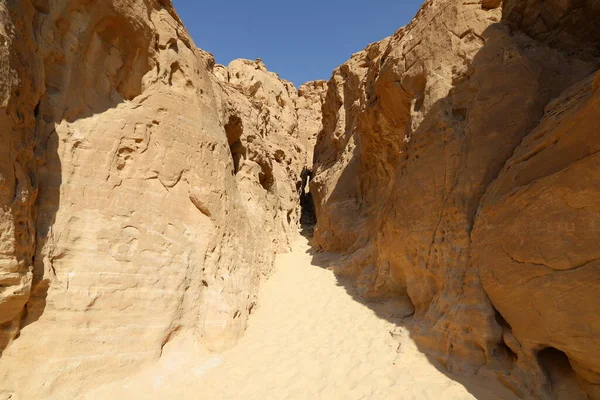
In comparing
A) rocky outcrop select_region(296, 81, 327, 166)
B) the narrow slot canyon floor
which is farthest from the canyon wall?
rocky outcrop select_region(296, 81, 327, 166)

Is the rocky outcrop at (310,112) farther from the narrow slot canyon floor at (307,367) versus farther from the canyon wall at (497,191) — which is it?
the narrow slot canyon floor at (307,367)

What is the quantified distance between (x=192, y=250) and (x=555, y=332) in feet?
16.4

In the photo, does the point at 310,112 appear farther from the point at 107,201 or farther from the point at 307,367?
the point at 307,367

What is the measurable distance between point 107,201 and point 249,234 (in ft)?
11.1

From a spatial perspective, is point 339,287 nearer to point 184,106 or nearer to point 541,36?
point 184,106

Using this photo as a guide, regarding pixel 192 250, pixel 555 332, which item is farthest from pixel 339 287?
pixel 555 332

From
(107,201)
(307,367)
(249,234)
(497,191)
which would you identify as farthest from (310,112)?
(307,367)

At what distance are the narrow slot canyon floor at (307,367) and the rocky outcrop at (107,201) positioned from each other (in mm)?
342

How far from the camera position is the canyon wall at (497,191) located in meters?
3.15

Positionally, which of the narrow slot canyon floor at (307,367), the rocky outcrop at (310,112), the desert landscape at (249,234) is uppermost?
the rocky outcrop at (310,112)

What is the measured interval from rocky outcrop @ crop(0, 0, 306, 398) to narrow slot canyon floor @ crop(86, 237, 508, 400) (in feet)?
1.12

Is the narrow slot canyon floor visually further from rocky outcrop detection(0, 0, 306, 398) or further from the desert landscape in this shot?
rocky outcrop detection(0, 0, 306, 398)

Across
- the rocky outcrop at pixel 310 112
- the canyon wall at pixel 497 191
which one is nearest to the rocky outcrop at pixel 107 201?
the canyon wall at pixel 497 191

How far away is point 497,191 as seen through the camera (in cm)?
424
